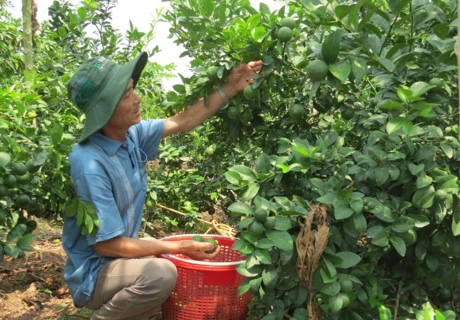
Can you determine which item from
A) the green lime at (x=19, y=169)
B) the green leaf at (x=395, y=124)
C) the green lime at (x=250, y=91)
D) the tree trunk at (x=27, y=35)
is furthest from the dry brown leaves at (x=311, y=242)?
the tree trunk at (x=27, y=35)

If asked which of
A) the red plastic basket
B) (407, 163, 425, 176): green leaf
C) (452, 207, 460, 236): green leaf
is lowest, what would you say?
the red plastic basket

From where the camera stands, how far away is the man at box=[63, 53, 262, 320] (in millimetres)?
2092

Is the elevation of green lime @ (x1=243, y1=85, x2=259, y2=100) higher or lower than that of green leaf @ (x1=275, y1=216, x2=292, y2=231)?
higher

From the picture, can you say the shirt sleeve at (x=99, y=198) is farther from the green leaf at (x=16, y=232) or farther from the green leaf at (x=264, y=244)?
the green leaf at (x=264, y=244)

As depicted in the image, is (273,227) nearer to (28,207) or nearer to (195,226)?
(28,207)

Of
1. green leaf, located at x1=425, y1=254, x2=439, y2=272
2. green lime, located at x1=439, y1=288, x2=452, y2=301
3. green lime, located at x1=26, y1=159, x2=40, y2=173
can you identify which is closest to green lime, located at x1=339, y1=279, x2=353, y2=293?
green leaf, located at x1=425, y1=254, x2=439, y2=272

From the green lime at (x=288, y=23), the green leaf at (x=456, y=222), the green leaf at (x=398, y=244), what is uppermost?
the green lime at (x=288, y=23)

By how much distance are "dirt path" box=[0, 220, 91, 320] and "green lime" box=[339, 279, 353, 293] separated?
1.60 metres

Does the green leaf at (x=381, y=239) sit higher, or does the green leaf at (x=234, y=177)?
the green leaf at (x=234, y=177)

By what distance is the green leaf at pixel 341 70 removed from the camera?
163cm

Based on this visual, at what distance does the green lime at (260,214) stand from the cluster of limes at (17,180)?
0.82 metres

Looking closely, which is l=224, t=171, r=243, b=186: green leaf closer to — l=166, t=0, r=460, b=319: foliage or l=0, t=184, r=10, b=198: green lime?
l=166, t=0, r=460, b=319: foliage

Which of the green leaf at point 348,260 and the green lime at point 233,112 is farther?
the green lime at point 233,112

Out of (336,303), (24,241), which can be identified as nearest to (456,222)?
(336,303)
